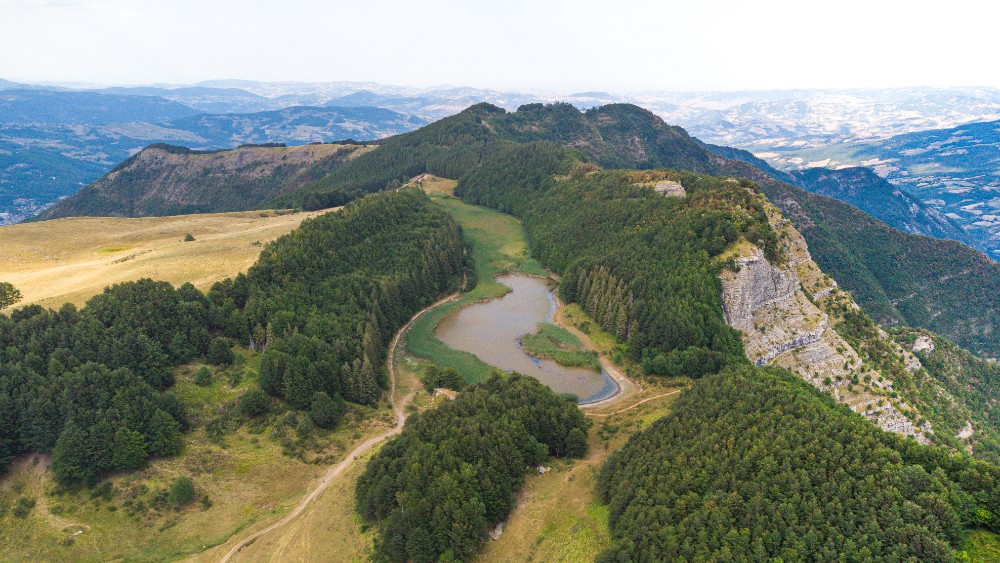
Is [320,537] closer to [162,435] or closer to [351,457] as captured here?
[351,457]

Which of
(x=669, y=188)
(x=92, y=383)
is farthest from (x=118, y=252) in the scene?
(x=669, y=188)

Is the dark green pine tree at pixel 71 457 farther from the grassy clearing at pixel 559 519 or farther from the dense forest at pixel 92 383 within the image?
the grassy clearing at pixel 559 519

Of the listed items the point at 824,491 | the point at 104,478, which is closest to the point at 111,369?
the point at 104,478

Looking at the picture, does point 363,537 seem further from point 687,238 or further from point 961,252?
point 961,252

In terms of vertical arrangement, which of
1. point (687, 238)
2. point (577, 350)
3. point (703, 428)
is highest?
point (687, 238)

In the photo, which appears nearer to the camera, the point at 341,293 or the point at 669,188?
the point at 341,293

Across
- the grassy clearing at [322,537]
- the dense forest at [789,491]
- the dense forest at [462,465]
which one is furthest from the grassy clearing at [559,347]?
the grassy clearing at [322,537]
